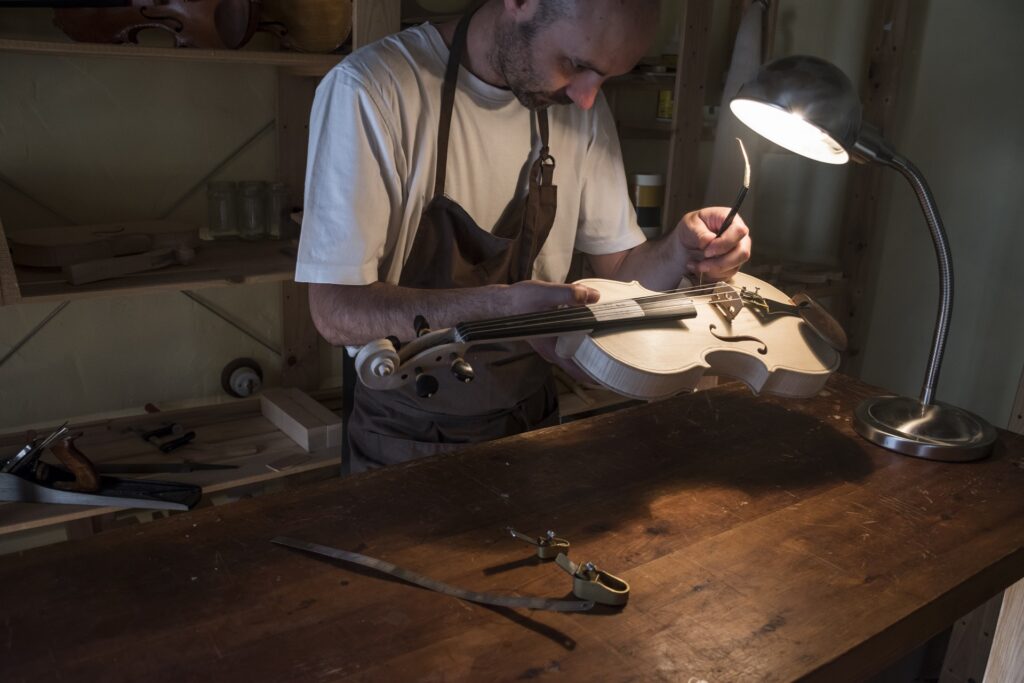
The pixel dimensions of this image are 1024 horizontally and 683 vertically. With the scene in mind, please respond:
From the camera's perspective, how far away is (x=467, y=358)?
6.07ft

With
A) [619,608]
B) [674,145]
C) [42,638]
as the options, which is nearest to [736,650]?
[619,608]

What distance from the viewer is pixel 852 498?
1.47 metres

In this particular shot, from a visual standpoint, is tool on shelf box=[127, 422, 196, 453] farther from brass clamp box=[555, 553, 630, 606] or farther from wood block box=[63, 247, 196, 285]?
brass clamp box=[555, 553, 630, 606]

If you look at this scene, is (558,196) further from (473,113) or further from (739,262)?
(739,262)

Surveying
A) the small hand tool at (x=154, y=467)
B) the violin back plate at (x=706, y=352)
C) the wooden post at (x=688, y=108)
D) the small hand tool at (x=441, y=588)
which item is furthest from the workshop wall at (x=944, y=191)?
the small hand tool at (x=441, y=588)

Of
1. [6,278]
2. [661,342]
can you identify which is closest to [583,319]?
[661,342]

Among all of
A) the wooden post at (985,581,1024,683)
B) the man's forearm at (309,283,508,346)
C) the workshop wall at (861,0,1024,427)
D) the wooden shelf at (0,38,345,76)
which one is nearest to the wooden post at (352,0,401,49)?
the wooden shelf at (0,38,345,76)

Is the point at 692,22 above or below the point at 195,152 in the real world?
above

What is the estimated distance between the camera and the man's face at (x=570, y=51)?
5.02ft

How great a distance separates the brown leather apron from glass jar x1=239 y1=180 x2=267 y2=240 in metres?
0.81

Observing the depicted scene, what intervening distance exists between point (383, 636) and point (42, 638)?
40 centimetres

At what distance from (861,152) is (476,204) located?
0.77 meters

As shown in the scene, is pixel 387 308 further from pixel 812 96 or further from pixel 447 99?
pixel 812 96

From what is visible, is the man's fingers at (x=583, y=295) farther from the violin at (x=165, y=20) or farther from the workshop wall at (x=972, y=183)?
the workshop wall at (x=972, y=183)
